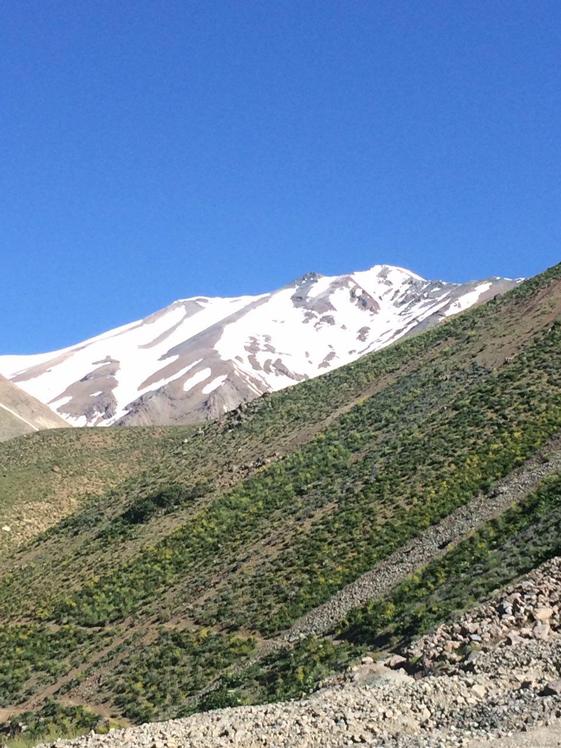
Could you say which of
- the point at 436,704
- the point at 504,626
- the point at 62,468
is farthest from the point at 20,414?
the point at 436,704

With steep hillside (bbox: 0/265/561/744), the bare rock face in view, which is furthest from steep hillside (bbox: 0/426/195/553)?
the bare rock face

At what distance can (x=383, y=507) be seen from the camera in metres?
30.7

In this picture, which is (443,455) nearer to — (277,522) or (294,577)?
(277,522)

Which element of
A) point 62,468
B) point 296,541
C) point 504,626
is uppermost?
point 62,468

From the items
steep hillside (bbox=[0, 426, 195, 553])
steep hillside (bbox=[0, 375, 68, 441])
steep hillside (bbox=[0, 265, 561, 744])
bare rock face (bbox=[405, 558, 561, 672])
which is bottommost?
bare rock face (bbox=[405, 558, 561, 672])

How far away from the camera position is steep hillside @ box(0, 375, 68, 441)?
103375 mm

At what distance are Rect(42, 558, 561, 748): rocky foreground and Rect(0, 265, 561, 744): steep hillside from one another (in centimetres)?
231

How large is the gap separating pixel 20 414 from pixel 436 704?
109198 mm

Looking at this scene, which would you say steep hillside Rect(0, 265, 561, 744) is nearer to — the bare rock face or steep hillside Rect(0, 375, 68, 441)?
the bare rock face

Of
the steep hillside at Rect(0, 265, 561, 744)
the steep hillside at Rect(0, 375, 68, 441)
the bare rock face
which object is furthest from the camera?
the steep hillside at Rect(0, 375, 68, 441)

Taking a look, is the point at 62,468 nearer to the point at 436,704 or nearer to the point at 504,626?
the point at 504,626

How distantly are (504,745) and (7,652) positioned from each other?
22.5 m

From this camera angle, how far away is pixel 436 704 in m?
13.0

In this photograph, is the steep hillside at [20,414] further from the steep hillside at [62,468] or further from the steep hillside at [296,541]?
the steep hillside at [296,541]
